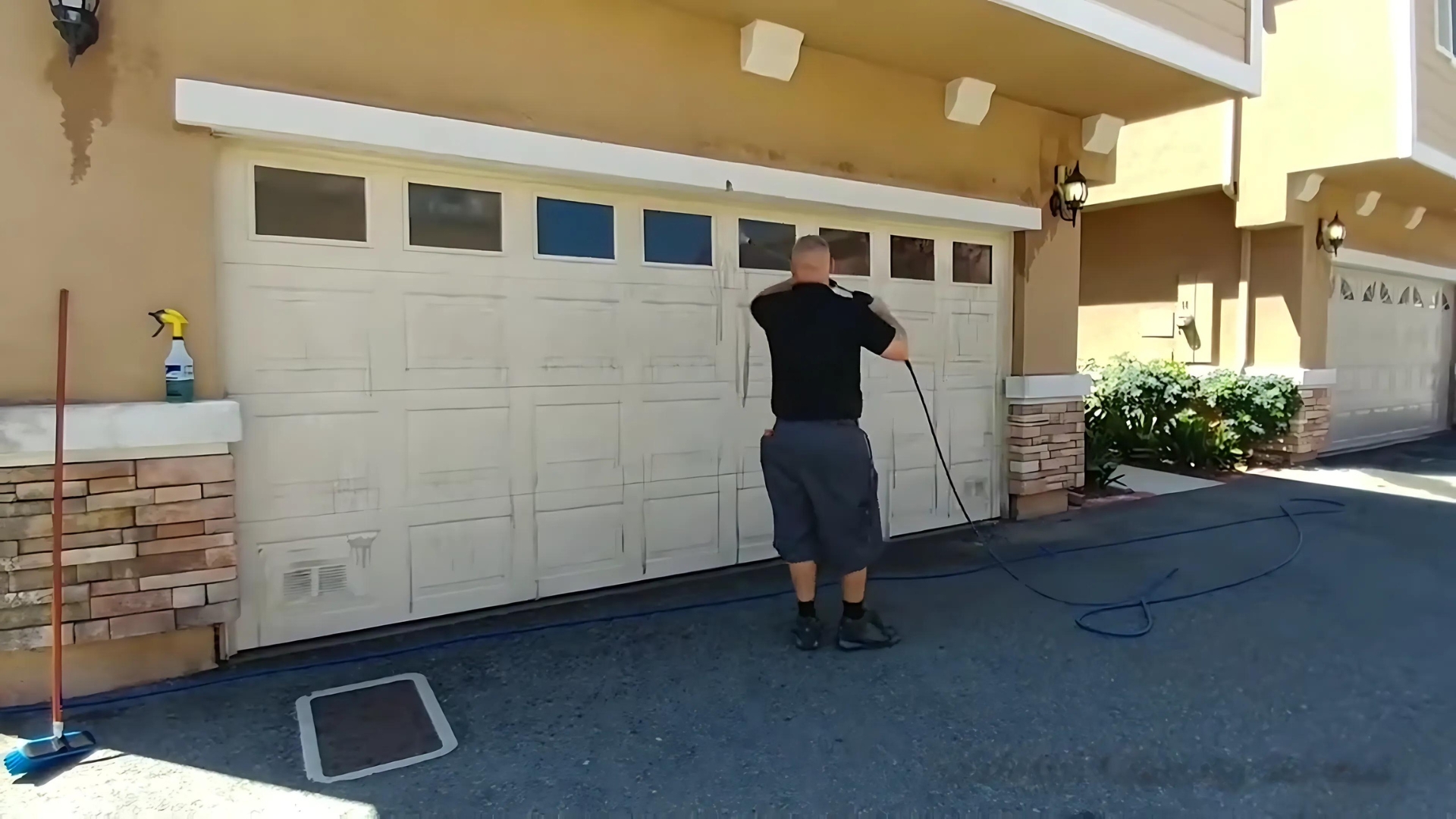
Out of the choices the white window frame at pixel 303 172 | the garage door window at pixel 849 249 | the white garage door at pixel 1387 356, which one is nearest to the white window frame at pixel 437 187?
the white window frame at pixel 303 172

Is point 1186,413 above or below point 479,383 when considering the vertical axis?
below

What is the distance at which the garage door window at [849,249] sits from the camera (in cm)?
565

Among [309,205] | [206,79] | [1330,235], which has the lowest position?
[309,205]

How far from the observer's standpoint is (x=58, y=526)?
3.08 metres

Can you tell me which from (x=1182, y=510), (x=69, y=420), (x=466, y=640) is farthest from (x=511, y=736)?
(x=1182, y=510)

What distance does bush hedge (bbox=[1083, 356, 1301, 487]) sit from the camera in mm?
9430

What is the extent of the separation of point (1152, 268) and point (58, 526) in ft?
36.8

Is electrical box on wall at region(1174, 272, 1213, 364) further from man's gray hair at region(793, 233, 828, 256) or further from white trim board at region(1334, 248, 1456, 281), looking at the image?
man's gray hair at region(793, 233, 828, 256)

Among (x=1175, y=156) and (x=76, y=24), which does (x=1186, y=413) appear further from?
(x=76, y=24)

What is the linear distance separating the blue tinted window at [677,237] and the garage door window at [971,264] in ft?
7.17

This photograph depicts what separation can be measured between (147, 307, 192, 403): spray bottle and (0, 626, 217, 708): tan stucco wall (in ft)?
3.22

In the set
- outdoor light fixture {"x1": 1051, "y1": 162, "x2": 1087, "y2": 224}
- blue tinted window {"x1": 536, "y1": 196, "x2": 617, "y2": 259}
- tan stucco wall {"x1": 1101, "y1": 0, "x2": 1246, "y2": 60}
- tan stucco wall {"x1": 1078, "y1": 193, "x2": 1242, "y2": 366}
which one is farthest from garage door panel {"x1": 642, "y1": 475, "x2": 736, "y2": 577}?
tan stucco wall {"x1": 1078, "y1": 193, "x2": 1242, "y2": 366}

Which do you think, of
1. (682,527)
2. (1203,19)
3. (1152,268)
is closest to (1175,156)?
(1152,268)

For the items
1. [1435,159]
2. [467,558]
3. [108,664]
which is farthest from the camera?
[1435,159]
